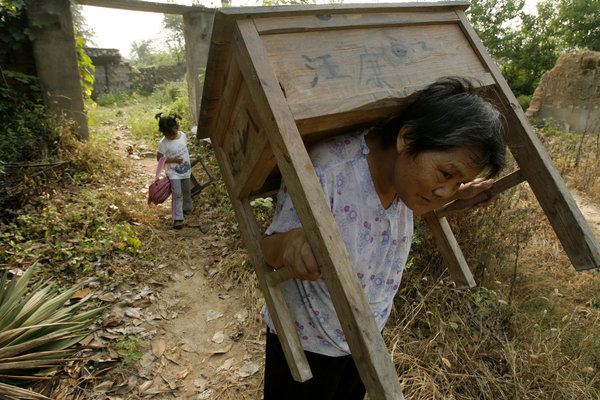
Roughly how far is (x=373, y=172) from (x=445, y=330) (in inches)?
74.3

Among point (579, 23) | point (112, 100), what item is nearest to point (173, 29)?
point (112, 100)

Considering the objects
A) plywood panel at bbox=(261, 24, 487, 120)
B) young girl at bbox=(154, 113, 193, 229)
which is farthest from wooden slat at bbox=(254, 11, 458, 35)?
young girl at bbox=(154, 113, 193, 229)

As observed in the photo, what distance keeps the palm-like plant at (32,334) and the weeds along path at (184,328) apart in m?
0.27

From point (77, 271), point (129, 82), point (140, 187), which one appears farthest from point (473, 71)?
point (129, 82)

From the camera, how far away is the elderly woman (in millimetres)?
980

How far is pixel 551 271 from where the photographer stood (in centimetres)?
329

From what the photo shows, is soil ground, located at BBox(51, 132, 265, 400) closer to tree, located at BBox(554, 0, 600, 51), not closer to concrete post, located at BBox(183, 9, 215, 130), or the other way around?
concrete post, located at BBox(183, 9, 215, 130)

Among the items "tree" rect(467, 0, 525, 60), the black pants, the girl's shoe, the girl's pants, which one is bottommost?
the black pants

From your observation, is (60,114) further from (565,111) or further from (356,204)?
(565,111)

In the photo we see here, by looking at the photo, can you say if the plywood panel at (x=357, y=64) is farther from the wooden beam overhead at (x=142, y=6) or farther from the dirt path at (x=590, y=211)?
the wooden beam overhead at (x=142, y=6)

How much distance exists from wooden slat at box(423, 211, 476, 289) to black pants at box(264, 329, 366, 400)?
2.56ft

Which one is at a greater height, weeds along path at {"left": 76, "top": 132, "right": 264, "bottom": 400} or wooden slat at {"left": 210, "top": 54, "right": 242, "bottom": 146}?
wooden slat at {"left": 210, "top": 54, "right": 242, "bottom": 146}

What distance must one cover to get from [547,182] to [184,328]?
2.86 meters

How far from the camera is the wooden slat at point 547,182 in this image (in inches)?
44.1
